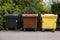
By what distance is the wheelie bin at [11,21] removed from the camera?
47.8 feet

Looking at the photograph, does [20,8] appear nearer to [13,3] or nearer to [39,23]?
[13,3]

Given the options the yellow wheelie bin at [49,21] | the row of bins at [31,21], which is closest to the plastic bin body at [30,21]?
the row of bins at [31,21]

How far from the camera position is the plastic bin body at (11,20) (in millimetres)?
14578

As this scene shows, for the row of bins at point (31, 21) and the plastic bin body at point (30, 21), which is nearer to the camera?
the row of bins at point (31, 21)

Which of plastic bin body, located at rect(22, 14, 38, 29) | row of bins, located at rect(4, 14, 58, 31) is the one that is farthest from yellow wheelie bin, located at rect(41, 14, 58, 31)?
plastic bin body, located at rect(22, 14, 38, 29)

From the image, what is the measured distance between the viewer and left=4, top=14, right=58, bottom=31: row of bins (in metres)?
14.4

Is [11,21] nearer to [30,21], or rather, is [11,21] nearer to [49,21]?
[30,21]

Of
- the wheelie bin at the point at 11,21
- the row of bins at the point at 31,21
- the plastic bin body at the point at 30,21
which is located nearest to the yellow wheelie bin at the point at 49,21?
the row of bins at the point at 31,21

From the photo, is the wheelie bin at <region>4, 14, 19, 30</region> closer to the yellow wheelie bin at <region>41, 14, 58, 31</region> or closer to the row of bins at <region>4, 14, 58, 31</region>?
the row of bins at <region>4, 14, 58, 31</region>

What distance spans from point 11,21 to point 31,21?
1221 millimetres

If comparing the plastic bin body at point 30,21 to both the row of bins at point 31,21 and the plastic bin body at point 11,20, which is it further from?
the plastic bin body at point 11,20

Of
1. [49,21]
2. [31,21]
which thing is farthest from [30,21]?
[49,21]

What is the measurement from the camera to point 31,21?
14500 mm

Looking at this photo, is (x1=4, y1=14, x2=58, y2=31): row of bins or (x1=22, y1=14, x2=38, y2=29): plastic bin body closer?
(x1=4, y1=14, x2=58, y2=31): row of bins
